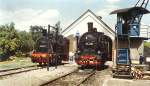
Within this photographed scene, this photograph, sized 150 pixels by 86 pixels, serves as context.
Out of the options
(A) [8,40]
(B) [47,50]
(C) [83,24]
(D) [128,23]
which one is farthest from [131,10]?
(A) [8,40]

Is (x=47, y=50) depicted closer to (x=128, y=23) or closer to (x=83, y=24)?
(x=128, y=23)

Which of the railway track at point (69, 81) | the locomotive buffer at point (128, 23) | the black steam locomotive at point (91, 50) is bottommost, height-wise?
the railway track at point (69, 81)

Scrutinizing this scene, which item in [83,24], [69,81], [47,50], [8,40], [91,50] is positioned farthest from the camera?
[8,40]

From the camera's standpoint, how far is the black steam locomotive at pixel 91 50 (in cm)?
2606

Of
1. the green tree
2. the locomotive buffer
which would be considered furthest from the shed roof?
the green tree

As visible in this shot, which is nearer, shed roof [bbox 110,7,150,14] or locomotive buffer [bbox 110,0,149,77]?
shed roof [bbox 110,7,150,14]

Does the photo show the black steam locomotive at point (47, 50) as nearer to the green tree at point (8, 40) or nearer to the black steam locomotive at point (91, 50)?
the black steam locomotive at point (91, 50)

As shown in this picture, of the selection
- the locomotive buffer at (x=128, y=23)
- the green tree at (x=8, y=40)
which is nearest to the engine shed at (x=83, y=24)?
the green tree at (x=8, y=40)

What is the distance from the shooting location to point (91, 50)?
26.6 metres

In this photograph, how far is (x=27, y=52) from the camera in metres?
54.8

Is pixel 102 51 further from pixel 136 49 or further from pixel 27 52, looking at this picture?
pixel 27 52

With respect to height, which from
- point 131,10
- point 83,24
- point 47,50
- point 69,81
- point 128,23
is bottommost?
point 69,81

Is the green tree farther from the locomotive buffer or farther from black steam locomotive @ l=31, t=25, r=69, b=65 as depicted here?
the locomotive buffer

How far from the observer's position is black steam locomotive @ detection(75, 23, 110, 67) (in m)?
26.1
